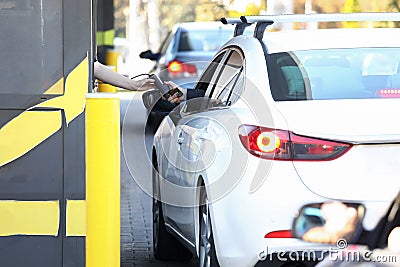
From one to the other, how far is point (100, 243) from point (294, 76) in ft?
4.86

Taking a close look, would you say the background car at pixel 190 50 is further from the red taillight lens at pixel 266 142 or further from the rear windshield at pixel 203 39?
the red taillight lens at pixel 266 142

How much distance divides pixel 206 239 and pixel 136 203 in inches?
193

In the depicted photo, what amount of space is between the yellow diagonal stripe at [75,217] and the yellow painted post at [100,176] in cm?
77

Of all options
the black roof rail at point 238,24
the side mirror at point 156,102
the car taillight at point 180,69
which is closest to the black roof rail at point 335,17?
the black roof rail at point 238,24

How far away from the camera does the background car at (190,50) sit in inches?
629

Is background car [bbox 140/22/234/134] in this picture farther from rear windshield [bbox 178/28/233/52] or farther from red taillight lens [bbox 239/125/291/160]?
red taillight lens [bbox 239/125/291/160]

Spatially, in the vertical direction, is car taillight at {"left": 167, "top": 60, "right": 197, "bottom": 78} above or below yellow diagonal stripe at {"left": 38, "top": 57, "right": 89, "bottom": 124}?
below

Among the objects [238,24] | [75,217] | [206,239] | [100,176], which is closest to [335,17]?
[238,24]

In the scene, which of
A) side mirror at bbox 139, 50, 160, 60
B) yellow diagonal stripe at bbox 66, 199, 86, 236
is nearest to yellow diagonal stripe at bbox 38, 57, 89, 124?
yellow diagonal stripe at bbox 66, 199, 86, 236

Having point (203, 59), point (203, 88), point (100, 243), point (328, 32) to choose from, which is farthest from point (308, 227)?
point (203, 59)

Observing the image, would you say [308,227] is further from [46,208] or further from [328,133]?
[46,208]

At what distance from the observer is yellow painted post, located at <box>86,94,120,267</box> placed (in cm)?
541

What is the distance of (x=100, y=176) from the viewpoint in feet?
17.7

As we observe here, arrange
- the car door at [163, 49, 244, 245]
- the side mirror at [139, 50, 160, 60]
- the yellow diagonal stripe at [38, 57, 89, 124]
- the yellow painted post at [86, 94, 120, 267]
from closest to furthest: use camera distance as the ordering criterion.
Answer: the yellow painted post at [86, 94, 120, 267], the car door at [163, 49, 244, 245], the yellow diagonal stripe at [38, 57, 89, 124], the side mirror at [139, 50, 160, 60]
